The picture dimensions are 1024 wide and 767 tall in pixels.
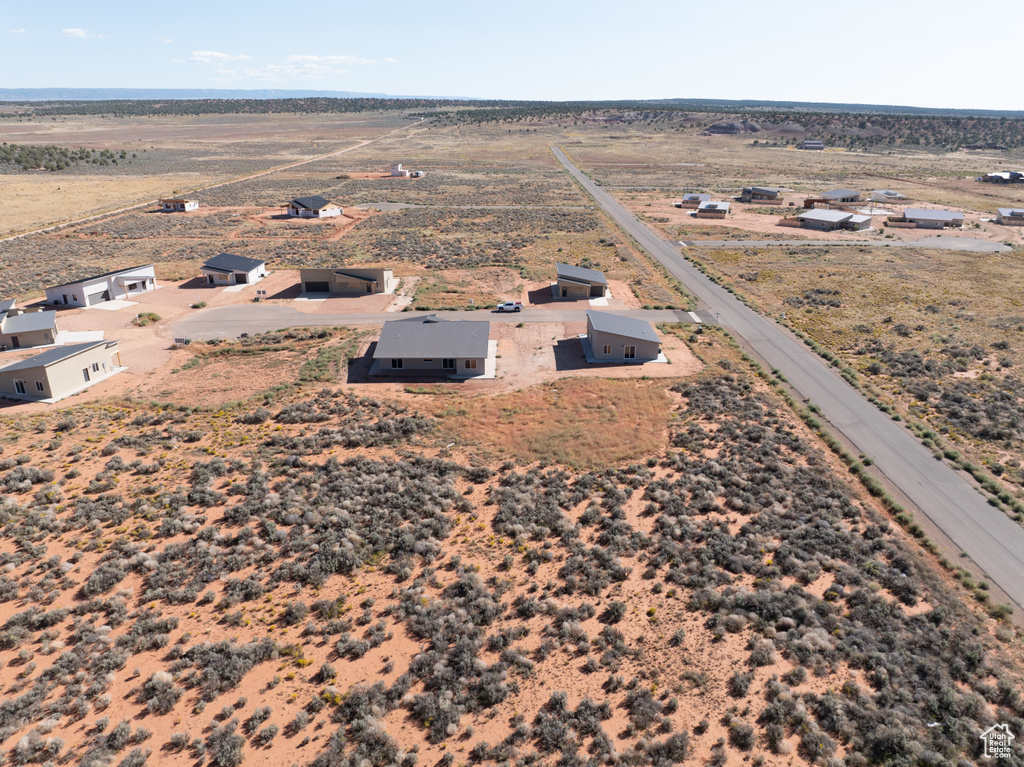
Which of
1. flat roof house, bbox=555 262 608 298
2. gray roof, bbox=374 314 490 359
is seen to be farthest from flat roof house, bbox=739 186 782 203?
gray roof, bbox=374 314 490 359

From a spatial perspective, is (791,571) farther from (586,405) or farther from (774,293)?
(774,293)

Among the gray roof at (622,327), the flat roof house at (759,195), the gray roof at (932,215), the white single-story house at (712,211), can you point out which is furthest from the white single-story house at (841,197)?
the gray roof at (622,327)

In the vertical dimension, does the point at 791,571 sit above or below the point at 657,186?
below

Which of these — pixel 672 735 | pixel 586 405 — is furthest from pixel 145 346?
pixel 672 735

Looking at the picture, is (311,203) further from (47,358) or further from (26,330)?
(47,358)

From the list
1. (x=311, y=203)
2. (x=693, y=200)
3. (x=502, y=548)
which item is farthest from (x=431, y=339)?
(x=693, y=200)
